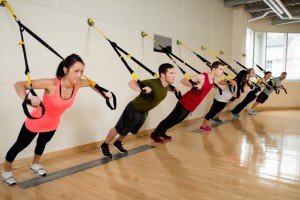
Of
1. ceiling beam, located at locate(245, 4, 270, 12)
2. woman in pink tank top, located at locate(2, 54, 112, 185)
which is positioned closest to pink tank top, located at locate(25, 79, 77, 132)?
woman in pink tank top, located at locate(2, 54, 112, 185)

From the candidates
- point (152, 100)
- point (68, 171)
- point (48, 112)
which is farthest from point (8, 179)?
point (152, 100)

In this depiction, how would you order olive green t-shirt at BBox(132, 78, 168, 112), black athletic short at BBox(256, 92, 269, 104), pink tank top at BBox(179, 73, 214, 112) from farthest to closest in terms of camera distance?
black athletic short at BBox(256, 92, 269, 104) → pink tank top at BBox(179, 73, 214, 112) → olive green t-shirt at BBox(132, 78, 168, 112)

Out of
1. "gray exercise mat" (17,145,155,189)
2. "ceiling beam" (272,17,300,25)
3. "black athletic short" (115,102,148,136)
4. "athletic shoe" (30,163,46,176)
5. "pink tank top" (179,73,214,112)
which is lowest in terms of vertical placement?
"gray exercise mat" (17,145,155,189)

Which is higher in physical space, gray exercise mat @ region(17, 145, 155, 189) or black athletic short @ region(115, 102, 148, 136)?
black athletic short @ region(115, 102, 148, 136)

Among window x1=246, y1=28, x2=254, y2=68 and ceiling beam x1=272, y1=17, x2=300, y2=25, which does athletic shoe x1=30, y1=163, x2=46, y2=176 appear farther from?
ceiling beam x1=272, y1=17, x2=300, y2=25

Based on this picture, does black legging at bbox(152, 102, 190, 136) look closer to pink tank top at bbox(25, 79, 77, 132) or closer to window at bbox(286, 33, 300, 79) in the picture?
pink tank top at bbox(25, 79, 77, 132)

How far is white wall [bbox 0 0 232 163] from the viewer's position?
269 cm

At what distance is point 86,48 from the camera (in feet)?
11.1

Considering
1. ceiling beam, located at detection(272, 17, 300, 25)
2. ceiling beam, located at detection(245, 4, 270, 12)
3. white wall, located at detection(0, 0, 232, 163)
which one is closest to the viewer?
white wall, located at detection(0, 0, 232, 163)

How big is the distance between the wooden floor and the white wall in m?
0.45

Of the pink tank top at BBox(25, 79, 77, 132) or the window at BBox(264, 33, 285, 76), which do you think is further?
the window at BBox(264, 33, 285, 76)

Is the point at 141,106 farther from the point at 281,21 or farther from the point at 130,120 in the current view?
the point at 281,21

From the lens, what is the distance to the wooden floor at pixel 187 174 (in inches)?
81.6

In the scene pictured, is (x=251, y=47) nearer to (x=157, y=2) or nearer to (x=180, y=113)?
(x=157, y=2)
